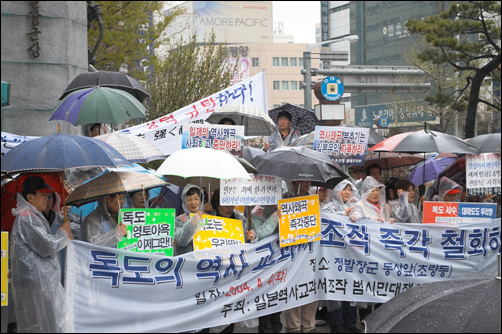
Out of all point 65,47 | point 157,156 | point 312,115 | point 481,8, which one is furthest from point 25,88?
point 481,8

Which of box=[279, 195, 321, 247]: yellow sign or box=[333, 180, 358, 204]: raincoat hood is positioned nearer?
box=[279, 195, 321, 247]: yellow sign

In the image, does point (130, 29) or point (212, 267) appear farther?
point (130, 29)

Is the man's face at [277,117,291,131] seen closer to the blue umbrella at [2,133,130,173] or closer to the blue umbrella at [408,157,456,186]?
the blue umbrella at [408,157,456,186]

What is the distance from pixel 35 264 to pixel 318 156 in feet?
10.8

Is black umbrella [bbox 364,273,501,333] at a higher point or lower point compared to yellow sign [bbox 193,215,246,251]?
lower

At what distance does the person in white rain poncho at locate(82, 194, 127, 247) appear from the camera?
19.6ft

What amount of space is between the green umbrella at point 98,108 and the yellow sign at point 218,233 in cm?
164

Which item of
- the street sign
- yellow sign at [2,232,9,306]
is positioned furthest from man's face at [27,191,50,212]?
the street sign

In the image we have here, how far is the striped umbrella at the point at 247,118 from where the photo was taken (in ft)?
30.5

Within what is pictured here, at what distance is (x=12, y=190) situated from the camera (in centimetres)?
637

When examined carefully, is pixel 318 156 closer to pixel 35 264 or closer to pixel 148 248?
pixel 148 248

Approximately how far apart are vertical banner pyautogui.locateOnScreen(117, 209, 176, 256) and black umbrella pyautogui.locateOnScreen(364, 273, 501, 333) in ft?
8.10

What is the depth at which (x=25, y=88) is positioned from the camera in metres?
9.56

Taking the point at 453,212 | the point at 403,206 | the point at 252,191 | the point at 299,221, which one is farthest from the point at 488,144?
the point at 252,191
